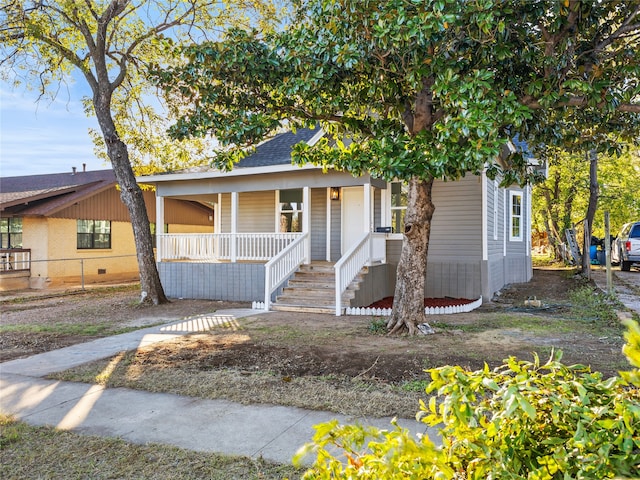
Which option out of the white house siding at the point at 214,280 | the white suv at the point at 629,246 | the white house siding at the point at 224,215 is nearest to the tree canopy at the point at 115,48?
the white house siding at the point at 214,280

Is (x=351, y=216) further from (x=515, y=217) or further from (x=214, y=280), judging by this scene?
(x=515, y=217)

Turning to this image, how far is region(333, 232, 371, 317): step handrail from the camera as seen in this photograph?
9711 mm

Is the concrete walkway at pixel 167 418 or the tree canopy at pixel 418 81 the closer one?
the concrete walkway at pixel 167 418

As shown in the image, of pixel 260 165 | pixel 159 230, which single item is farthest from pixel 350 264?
pixel 159 230

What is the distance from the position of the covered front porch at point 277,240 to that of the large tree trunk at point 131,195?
5.53 ft

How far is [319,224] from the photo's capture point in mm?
14094

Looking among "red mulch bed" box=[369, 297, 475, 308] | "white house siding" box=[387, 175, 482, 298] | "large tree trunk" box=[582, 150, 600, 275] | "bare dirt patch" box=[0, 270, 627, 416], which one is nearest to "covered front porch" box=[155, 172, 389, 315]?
"red mulch bed" box=[369, 297, 475, 308]

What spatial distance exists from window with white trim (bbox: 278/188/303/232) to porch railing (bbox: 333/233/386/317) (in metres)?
3.29

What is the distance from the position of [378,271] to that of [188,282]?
5623mm

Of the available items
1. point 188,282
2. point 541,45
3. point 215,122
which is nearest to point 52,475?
Result: point 215,122

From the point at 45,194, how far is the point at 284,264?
11.9 m

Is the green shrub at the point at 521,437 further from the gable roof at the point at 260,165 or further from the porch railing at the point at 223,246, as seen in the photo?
the porch railing at the point at 223,246

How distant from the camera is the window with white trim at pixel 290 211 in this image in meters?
14.4

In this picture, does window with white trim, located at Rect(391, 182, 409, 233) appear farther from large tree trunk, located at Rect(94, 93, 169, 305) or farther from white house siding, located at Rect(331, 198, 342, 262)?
large tree trunk, located at Rect(94, 93, 169, 305)
